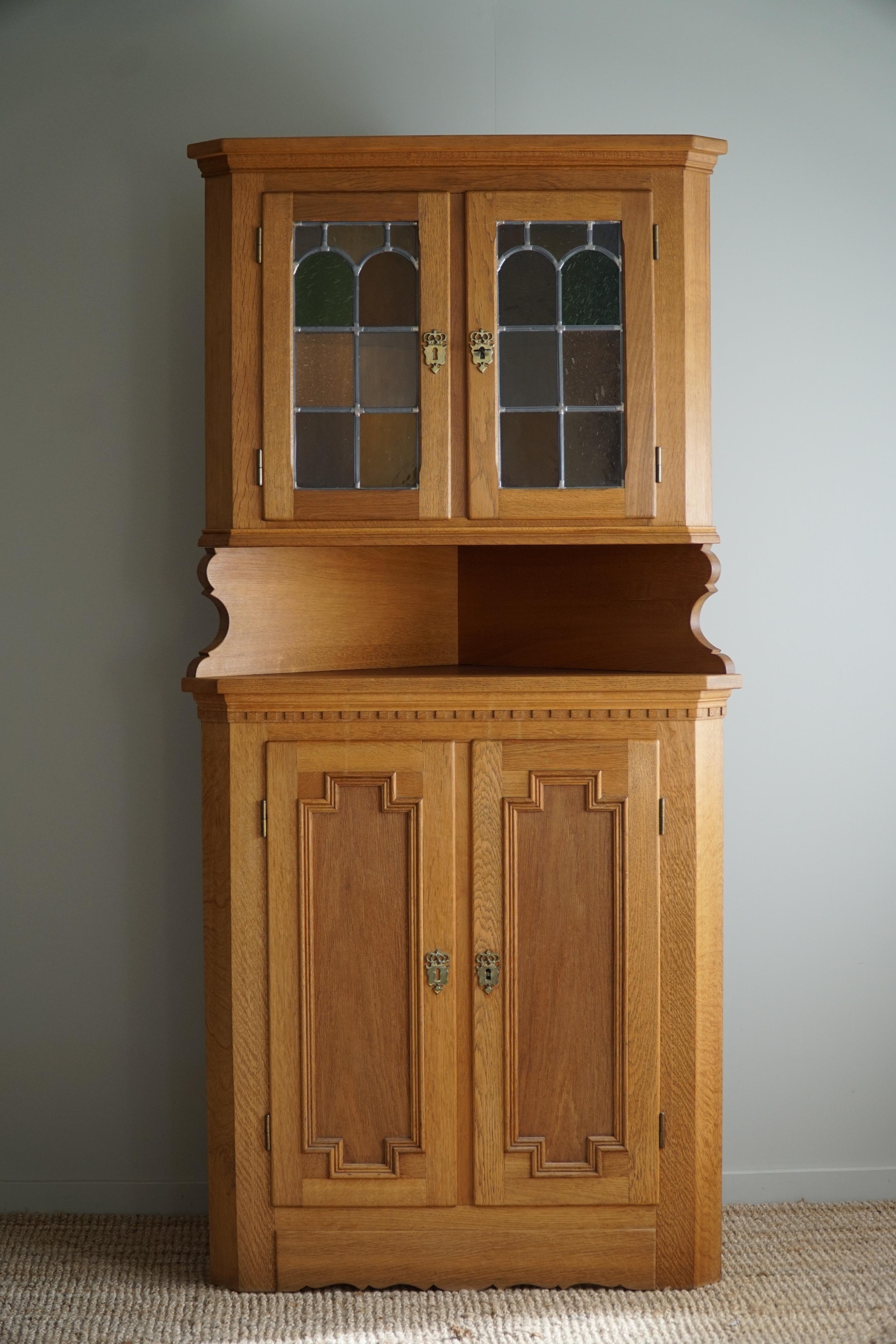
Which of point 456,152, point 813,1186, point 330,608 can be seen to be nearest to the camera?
point 456,152

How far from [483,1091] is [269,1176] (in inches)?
16.1

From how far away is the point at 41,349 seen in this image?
2422 mm

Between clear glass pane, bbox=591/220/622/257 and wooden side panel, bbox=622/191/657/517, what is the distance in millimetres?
13

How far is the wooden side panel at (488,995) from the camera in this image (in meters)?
2.01

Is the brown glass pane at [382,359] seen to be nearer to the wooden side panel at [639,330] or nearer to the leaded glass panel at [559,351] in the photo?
the leaded glass panel at [559,351]

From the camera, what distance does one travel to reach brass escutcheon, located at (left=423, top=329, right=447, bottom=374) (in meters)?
1.99

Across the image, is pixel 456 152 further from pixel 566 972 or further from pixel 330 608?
pixel 566 972

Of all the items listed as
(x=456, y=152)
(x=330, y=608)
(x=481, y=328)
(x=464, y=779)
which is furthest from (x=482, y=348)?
(x=464, y=779)

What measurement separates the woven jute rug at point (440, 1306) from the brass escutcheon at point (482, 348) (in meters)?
1.64

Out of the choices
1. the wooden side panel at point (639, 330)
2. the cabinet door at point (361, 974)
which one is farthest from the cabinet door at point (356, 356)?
the cabinet door at point (361, 974)

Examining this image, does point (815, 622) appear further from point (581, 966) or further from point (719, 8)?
point (719, 8)

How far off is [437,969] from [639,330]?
1169 mm

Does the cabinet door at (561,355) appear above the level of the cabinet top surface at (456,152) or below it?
below

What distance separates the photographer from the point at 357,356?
2010 mm
